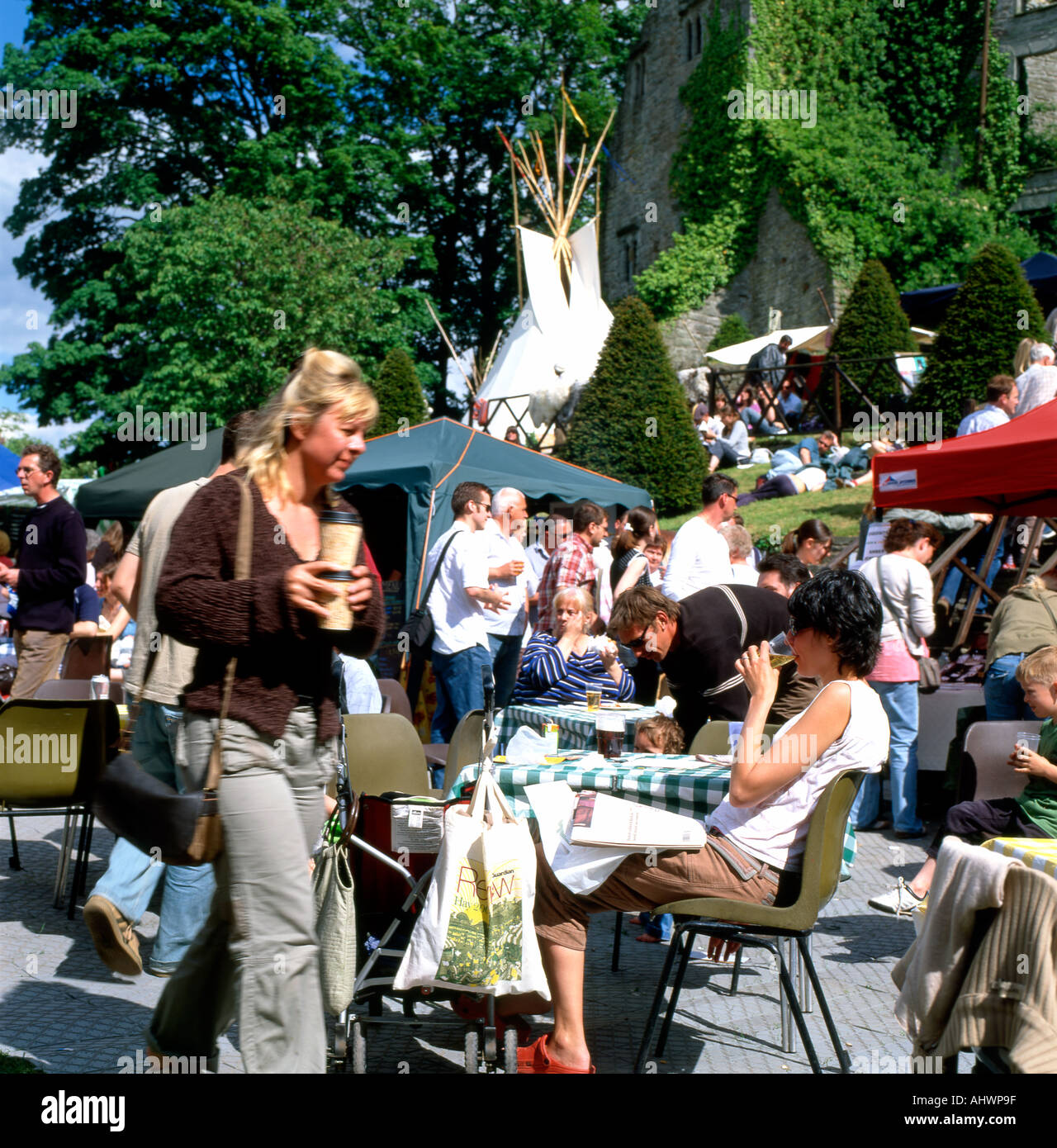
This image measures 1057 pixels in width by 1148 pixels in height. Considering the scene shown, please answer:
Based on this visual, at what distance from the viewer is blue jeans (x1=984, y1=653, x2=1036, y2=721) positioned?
6.30 m

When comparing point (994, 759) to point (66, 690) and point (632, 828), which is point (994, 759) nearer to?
point (632, 828)

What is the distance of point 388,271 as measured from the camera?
27.8 metres

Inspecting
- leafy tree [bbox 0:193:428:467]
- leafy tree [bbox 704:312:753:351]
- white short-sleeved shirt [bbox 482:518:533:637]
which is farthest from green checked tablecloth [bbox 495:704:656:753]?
leafy tree [bbox 704:312:753:351]

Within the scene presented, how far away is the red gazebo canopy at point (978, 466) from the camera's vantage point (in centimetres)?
673

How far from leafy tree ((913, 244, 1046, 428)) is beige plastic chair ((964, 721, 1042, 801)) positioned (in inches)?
372

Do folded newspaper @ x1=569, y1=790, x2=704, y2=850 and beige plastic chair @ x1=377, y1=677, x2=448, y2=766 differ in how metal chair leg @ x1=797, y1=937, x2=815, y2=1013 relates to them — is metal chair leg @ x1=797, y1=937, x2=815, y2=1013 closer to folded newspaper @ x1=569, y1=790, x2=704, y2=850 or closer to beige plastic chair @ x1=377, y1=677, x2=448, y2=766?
folded newspaper @ x1=569, y1=790, x2=704, y2=850

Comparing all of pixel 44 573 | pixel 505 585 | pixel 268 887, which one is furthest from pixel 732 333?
pixel 268 887

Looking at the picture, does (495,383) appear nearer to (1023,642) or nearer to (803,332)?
(803,332)

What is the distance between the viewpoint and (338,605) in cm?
259

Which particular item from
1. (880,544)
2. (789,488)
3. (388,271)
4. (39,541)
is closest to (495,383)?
(388,271)

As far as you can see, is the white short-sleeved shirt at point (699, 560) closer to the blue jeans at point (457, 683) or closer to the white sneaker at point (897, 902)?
the blue jeans at point (457, 683)

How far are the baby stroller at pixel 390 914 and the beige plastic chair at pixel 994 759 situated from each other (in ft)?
7.16

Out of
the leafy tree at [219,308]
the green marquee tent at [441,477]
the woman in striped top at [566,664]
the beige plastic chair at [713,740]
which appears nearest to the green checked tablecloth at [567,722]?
the woman in striped top at [566,664]

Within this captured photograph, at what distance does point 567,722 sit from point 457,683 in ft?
5.29
